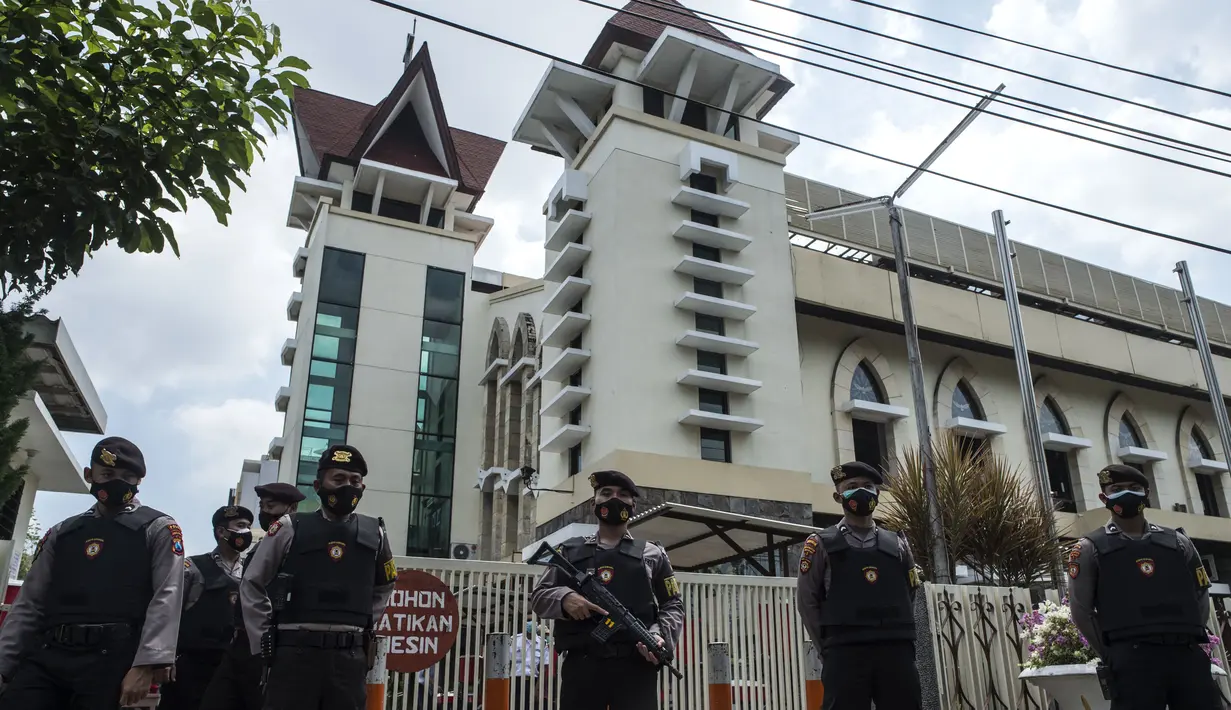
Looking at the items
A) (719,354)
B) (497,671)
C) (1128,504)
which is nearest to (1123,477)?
(1128,504)

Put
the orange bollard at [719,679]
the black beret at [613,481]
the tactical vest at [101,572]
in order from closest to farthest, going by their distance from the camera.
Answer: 1. the tactical vest at [101,572]
2. the black beret at [613,481]
3. the orange bollard at [719,679]

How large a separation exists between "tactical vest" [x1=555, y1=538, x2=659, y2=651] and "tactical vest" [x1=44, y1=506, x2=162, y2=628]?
2358 mm

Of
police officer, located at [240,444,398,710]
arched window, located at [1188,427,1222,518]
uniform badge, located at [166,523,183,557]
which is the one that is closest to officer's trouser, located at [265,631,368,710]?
police officer, located at [240,444,398,710]

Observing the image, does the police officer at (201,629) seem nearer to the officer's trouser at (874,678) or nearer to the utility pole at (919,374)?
the officer's trouser at (874,678)

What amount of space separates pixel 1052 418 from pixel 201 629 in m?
24.9

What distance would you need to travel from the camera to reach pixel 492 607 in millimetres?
9195

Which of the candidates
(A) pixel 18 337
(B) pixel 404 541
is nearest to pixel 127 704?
(A) pixel 18 337

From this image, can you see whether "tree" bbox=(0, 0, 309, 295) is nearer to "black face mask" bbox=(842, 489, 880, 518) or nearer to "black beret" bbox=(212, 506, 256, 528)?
"black beret" bbox=(212, 506, 256, 528)

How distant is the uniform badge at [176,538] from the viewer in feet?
16.4

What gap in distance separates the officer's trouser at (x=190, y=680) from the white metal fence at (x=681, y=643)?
1.88 meters

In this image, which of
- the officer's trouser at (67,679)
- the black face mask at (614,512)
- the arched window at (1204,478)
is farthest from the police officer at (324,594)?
the arched window at (1204,478)

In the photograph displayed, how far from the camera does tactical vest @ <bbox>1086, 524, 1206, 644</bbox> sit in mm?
5820

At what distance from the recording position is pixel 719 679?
7691 mm

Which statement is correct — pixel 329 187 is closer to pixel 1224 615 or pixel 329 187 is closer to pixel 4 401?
pixel 4 401
